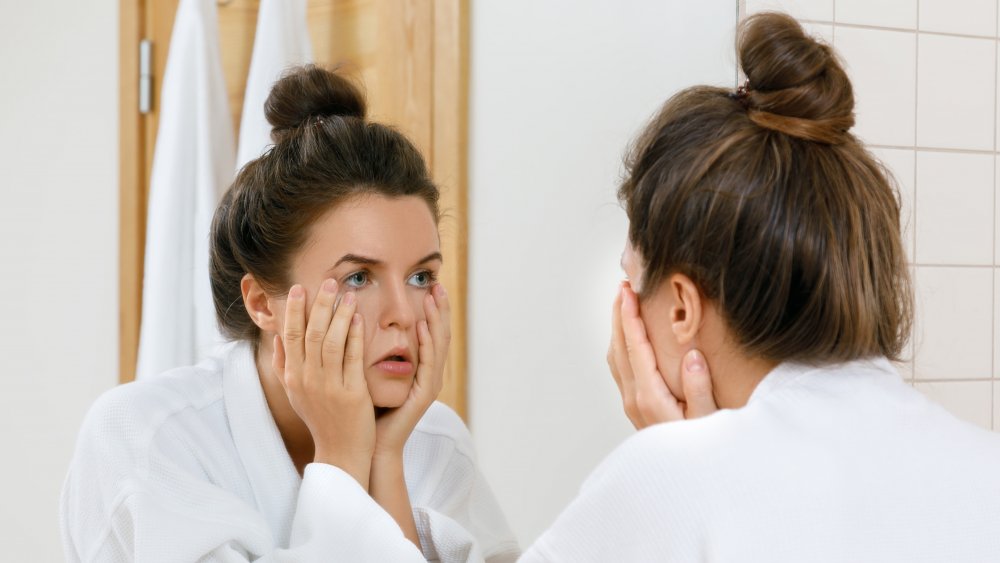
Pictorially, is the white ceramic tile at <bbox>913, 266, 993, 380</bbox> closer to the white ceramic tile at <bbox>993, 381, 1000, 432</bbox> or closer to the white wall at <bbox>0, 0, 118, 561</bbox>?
the white ceramic tile at <bbox>993, 381, 1000, 432</bbox>

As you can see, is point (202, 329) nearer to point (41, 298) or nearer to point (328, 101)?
point (41, 298)

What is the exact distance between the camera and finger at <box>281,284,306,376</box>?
97 cm

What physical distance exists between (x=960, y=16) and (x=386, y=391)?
1.03 meters

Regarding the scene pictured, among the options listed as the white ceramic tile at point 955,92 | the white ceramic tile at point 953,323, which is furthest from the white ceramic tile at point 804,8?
the white ceramic tile at point 953,323

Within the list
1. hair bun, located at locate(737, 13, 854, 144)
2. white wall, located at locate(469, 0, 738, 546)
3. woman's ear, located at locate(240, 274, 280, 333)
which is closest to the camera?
hair bun, located at locate(737, 13, 854, 144)

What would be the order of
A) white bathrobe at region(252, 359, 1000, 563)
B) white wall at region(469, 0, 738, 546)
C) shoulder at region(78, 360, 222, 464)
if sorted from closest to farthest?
1. white bathrobe at region(252, 359, 1000, 563)
2. shoulder at region(78, 360, 222, 464)
3. white wall at region(469, 0, 738, 546)

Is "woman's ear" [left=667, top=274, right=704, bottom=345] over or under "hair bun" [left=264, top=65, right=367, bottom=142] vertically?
under

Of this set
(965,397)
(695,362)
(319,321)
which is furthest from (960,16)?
(319,321)

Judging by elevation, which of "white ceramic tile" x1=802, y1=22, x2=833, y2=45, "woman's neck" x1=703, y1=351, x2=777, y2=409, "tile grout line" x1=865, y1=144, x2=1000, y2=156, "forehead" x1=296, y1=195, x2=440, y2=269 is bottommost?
"woman's neck" x1=703, y1=351, x2=777, y2=409

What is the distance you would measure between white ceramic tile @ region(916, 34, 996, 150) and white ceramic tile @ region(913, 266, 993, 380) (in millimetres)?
193

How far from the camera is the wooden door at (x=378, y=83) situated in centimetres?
123

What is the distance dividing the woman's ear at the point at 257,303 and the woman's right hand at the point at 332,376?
7 cm

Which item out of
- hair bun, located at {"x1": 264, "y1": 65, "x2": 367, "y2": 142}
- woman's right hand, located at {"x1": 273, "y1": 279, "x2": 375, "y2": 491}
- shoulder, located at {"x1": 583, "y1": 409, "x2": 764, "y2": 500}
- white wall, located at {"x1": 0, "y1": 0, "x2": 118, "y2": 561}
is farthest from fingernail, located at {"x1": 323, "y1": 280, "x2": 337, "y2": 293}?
white wall, located at {"x1": 0, "y1": 0, "x2": 118, "y2": 561}

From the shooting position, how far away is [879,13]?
1.37 m
